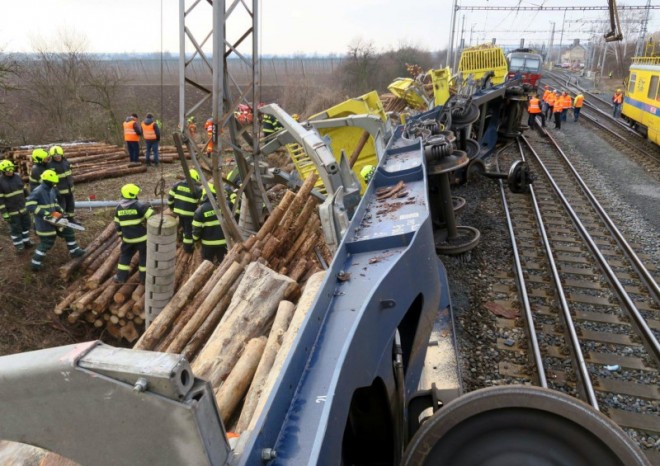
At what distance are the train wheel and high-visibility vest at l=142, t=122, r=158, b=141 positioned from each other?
50.9 feet

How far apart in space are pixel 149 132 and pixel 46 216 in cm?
789

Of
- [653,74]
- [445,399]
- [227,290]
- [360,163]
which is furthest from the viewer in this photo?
[653,74]

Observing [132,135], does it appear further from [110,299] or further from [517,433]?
[517,433]

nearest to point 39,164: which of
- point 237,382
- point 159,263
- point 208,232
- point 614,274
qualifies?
point 208,232

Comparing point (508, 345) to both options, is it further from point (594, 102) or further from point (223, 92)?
point (594, 102)

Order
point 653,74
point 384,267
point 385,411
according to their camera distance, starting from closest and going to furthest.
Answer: point 385,411 → point 384,267 → point 653,74

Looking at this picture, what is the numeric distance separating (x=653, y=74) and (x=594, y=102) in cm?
1793

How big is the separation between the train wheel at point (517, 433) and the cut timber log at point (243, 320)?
2.76 meters

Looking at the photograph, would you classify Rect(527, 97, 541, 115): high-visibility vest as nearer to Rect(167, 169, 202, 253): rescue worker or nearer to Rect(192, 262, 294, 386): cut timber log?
Rect(167, 169, 202, 253): rescue worker

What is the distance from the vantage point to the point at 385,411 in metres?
2.53

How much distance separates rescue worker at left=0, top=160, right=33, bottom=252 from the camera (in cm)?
921

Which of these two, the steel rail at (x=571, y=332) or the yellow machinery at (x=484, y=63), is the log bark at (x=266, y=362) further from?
the yellow machinery at (x=484, y=63)

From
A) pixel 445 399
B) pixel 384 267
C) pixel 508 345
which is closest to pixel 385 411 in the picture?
pixel 445 399

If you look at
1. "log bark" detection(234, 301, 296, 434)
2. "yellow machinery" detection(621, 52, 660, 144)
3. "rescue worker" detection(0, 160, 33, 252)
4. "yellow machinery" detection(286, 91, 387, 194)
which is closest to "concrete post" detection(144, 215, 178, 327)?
"log bark" detection(234, 301, 296, 434)
